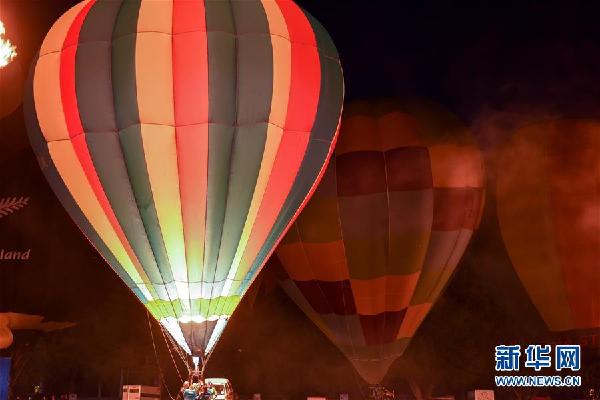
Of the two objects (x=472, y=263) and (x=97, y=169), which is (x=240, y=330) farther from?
(x=97, y=169)

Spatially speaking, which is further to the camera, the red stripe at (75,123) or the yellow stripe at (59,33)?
the yellow stripe at (59,33)

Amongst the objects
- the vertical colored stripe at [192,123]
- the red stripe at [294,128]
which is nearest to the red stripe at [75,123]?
the vertical colored stripe at [192,123]

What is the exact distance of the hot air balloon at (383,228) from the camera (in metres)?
13.6

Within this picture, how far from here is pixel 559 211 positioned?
51.4 feet

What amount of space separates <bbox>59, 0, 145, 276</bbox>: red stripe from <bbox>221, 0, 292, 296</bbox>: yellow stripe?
1.25 m

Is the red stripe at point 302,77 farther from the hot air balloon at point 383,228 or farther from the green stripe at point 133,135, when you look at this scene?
the hot air balloon at point 383,228

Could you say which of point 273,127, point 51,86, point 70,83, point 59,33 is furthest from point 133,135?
point 59,33

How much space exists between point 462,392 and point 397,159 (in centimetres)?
1257

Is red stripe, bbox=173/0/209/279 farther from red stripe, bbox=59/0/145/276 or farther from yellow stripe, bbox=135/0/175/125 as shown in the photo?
red stripe, bbox=59/0/145/276

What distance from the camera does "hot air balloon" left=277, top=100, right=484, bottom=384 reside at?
44.6ft

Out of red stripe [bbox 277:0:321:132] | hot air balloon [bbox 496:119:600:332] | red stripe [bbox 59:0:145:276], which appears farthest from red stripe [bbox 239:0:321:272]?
hot air balloon [bbox 496:119:600:332]

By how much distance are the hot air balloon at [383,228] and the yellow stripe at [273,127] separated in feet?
9.58

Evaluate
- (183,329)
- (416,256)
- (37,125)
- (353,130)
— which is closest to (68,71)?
(37,125)

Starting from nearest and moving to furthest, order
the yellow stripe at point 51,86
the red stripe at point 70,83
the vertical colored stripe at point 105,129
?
the vertical colored stripe at point 105,129 < the red stripe at point 70,83 < the yellow stripe at point 51,86
